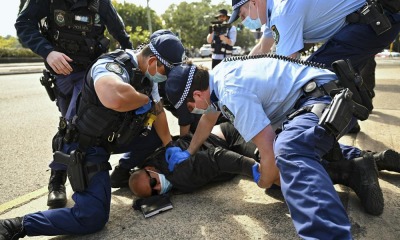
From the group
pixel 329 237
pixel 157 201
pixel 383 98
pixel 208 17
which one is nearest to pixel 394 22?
pixel 329 237

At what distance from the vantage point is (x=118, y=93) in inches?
78.8

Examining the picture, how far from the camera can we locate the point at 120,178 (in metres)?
2.66

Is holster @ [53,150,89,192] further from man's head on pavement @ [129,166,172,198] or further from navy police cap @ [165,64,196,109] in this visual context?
navy police cap @ [165,64,196,109]

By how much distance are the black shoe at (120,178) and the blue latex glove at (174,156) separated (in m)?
0.39

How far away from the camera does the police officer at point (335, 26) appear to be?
2.24 m

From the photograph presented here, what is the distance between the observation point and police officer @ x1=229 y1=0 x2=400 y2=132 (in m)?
2.24

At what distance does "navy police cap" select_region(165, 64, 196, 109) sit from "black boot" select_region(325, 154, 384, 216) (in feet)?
3.22

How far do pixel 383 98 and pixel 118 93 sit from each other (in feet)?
16.3

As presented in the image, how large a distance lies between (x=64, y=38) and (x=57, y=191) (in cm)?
118

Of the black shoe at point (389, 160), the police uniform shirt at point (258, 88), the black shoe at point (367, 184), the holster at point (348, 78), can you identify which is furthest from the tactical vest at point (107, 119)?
the black shoe at point (389, 160)

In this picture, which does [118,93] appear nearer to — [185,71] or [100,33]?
[185,71]

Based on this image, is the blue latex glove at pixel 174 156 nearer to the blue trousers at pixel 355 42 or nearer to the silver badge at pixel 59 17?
the blue trousers at pixel 355 42

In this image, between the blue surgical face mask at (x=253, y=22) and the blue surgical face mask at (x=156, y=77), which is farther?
the blue surgical face mask at (x=253, y=22)

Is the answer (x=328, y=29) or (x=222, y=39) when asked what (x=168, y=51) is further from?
(x=222, y=39)
